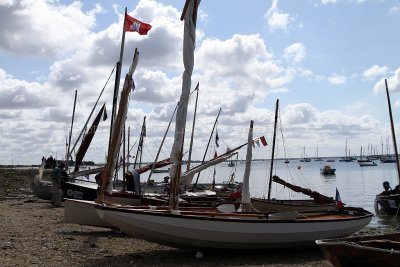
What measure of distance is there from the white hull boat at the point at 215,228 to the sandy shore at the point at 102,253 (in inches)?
17.6

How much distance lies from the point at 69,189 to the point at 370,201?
28956mm

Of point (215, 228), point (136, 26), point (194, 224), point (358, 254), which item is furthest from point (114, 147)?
point (358, 254)

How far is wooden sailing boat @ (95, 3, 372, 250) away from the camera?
13.9m

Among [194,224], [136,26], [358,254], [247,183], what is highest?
[136,26]

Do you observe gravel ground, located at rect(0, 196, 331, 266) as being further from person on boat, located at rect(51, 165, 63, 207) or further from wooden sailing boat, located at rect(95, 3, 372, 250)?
person on boat, located at rect(51, 165, 63, 207)

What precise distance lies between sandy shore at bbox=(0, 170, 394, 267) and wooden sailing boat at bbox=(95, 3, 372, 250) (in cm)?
46

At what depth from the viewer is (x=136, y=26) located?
62.7ft

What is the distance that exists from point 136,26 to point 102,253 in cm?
902

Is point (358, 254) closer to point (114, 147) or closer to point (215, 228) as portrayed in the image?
point (215, 228)

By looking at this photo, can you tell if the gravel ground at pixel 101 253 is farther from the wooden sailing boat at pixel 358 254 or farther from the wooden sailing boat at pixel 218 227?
the wooden sailing boat at pixel 358 254

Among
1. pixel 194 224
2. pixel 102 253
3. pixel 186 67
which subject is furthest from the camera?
pixel 102 253

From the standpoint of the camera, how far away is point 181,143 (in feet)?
47.4

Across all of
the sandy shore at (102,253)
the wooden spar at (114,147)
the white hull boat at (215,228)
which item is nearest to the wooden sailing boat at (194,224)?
the white hull boat at (215,228)

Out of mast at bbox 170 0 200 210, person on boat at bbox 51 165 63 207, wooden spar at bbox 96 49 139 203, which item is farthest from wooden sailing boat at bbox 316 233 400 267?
person on boat at bbox 51 165 63 207
